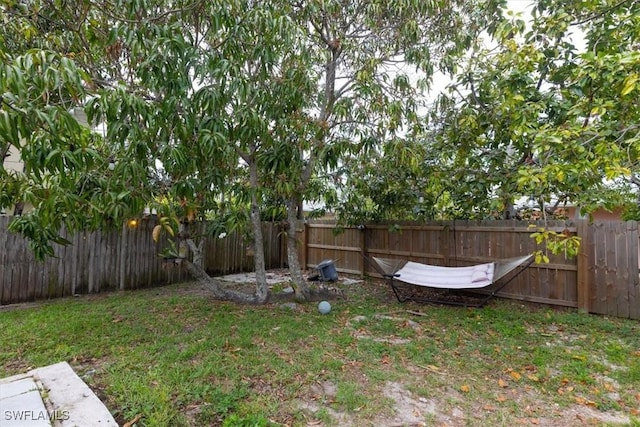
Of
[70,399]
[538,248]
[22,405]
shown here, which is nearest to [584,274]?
[538,248]

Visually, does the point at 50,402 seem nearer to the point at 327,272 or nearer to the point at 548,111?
the point at 327,272

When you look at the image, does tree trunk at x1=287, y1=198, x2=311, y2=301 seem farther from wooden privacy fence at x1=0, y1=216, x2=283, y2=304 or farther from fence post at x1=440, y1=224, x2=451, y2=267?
fence post at x1=440, y1=224, x2=451, y2=267

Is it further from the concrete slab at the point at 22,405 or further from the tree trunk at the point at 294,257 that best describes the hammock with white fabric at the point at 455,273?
the concrete slab at the point at 22,405

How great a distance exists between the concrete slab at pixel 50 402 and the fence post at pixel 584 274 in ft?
17.3

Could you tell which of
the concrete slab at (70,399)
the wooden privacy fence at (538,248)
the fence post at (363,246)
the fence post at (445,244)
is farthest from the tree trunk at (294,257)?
the concrete slab at (70,399)

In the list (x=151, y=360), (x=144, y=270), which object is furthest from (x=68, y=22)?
(x=144, y=270)

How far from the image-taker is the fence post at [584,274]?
14.8 feet

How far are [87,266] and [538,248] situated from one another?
691 cm

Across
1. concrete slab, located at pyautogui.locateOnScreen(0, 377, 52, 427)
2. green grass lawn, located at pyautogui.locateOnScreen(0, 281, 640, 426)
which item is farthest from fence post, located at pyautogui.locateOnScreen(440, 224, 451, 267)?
concrete slab, located at pyautogui.locateOnScreen(0, 377, 52, 427)

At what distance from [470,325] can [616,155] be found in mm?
2431

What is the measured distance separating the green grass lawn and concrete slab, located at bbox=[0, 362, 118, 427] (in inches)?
4.5

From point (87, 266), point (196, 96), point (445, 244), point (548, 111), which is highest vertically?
point (548, 111)

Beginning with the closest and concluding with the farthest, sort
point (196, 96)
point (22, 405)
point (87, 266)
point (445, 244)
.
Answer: point (22, 405)
point (196, 96)
point (87, 266)
point (445, 244)

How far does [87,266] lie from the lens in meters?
5.62
